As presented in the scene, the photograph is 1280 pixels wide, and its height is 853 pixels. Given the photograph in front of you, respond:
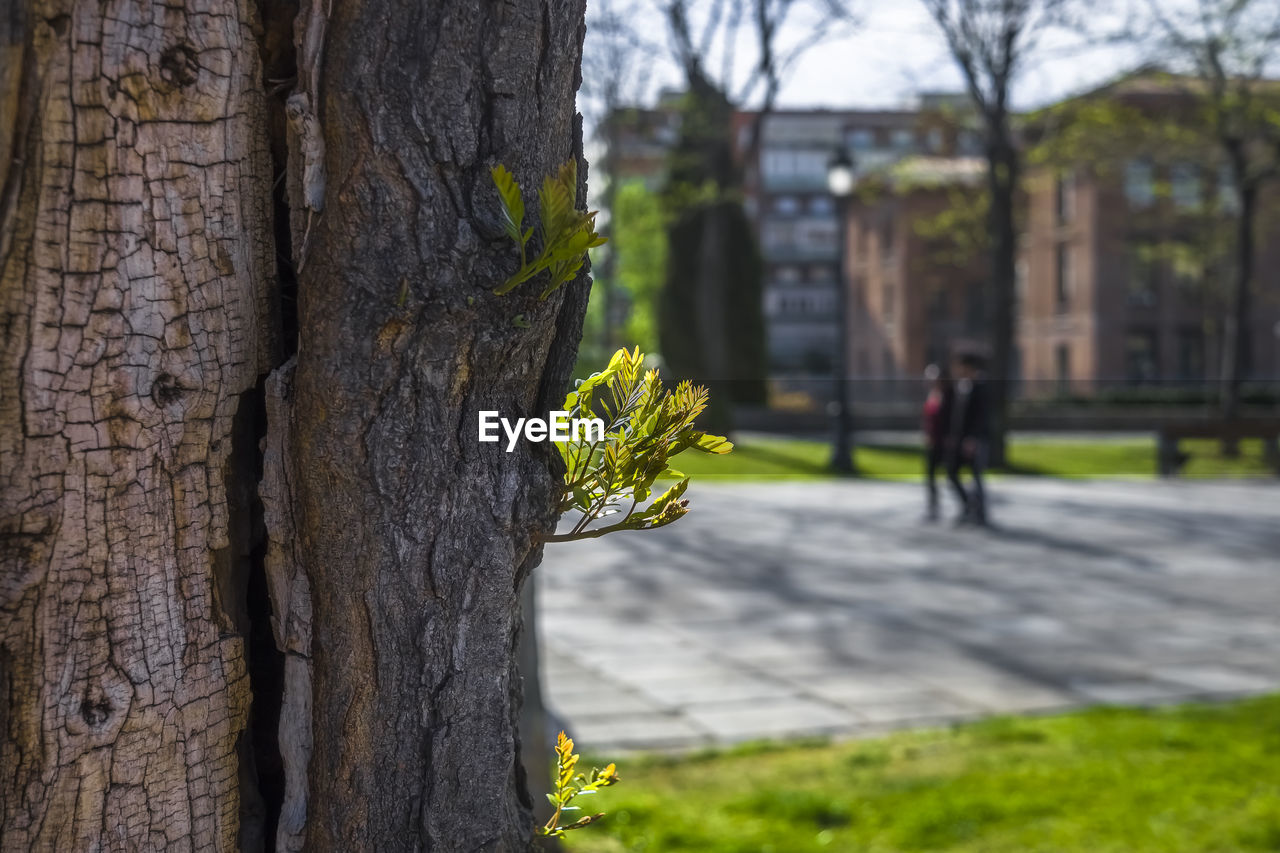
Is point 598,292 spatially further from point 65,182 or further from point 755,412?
point 65,182

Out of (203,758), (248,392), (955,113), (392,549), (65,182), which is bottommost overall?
(203,758)

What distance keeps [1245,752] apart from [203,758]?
5.27m

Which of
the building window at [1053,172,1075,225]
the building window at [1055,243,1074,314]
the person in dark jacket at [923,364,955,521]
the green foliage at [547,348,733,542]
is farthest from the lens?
the building window at [1055,243,1074,314]

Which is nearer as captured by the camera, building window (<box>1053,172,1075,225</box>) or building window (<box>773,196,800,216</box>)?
building window (<box>1053,172,1075,225</box>)

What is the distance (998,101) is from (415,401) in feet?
79.4

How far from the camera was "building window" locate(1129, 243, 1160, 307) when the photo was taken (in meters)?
46.2

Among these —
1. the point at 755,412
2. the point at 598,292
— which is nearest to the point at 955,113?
the point at 755,412

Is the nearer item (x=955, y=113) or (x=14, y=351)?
(x=14, y=351)

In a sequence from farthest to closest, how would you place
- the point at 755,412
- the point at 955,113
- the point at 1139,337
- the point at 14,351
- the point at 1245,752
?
1. the point at 1139,337
2. the point at 755,412
3. the point at 955,113
4. the point at 1245,752
5. the point at 14,351

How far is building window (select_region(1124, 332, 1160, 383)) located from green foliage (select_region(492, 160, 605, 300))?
4853 cm

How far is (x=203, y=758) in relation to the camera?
49.8 inches

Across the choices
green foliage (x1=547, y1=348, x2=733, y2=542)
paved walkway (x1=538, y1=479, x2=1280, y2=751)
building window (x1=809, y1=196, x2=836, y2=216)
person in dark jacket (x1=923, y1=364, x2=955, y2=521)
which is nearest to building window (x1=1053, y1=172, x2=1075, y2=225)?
building window (x1=809, y1=196, x2=836, y2=216)

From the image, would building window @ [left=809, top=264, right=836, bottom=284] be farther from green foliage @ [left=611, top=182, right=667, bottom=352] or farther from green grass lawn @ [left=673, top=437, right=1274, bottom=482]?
green grass lawn @ [left=673, top=437, right=1274, bottom=482]

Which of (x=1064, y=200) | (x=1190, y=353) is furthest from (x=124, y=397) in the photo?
(x=1190, y=353)
